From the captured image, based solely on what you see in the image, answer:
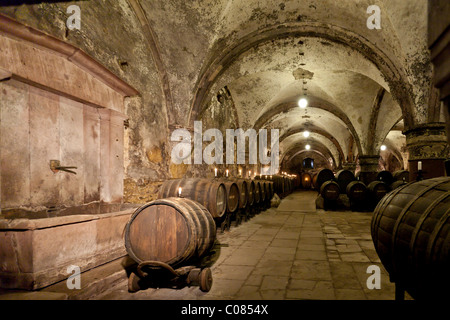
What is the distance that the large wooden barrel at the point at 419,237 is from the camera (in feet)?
5.75

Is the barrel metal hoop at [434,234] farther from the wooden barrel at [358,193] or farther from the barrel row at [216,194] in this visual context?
the wooden barrel at [358,193]

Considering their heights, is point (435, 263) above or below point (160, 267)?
above

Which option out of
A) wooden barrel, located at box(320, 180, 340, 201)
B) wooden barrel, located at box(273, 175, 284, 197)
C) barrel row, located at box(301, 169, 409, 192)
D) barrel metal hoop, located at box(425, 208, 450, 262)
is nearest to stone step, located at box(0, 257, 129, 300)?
barrel metal hoop, located at box(425, 208, 450, 262)

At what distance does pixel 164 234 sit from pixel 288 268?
1825 mm

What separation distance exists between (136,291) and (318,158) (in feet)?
110

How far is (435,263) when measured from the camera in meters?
1.76

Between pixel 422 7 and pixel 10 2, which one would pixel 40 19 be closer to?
pixel 10 2

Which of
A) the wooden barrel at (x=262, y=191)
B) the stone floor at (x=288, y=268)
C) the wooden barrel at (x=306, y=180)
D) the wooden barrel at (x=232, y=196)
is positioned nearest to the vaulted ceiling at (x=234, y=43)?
the wooden barrel at (x=232, y=196)

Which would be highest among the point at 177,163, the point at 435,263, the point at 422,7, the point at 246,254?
the point at 422,7

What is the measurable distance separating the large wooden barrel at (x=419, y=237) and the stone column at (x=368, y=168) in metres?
10.8

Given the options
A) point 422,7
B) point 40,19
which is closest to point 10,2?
point 40,19

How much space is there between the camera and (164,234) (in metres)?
2.96
